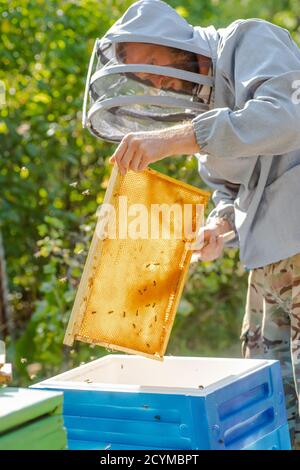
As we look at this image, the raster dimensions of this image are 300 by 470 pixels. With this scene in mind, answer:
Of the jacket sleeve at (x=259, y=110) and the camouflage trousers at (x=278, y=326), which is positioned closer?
the jacket sleeve at (x=259, y=110)

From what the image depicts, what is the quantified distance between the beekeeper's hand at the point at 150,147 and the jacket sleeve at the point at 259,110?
0.11 feet

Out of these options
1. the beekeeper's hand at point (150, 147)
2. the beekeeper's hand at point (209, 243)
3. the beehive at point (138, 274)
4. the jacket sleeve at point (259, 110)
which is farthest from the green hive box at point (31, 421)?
the beekeeper's hand at point (209, 243)

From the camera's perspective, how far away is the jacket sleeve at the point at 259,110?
236 centimetres

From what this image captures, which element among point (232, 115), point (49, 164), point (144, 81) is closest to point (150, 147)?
point (232, 115)

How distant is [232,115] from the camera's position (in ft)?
7.82

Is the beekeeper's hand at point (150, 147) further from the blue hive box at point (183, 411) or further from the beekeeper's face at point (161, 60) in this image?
the blue hive box at point (183, 411)

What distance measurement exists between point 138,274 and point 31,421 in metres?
0.88

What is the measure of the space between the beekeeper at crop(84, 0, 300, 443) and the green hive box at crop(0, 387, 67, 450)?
78 cm

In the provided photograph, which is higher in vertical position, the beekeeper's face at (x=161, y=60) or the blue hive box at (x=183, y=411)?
the beekeeper's face at (x=161, y=60)

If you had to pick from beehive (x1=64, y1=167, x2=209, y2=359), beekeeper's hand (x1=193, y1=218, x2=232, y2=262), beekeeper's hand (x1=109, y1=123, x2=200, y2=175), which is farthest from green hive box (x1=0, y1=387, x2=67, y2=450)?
beekeeper's hand (x1=193, y1=218, x2=232, y2=262)

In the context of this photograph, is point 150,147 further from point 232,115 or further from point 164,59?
point 164,59

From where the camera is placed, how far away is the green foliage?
4395mm

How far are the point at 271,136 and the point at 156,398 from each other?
830mm

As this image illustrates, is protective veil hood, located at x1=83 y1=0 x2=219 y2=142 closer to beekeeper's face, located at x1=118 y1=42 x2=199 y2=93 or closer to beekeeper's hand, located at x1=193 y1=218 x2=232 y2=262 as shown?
beekeeper's face, located at x1=118 y1=42 x2=199 y2=93
